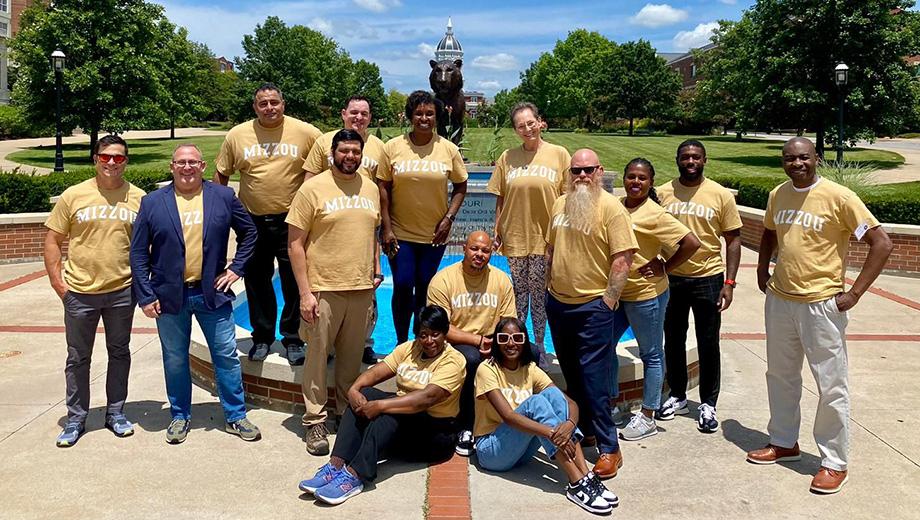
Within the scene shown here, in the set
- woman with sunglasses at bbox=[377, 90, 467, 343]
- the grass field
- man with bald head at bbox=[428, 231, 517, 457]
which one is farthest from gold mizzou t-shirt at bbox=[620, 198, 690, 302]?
the grass field

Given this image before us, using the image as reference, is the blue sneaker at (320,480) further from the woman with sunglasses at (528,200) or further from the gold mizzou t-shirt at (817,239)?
the gold mizzou t-shirt at (817,239)

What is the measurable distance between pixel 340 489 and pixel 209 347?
57.5 inches

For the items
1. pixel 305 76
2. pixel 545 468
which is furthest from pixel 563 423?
pixel 305 76

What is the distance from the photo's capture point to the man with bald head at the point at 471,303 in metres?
4.49

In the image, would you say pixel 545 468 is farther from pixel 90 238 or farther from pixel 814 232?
pixel 90 238

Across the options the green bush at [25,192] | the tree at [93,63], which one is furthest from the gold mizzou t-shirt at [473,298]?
the tree at [93,63]

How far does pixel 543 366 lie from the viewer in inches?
196

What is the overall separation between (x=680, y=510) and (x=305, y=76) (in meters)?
46.0

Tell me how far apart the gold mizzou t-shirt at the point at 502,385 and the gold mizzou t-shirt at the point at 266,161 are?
1.99 metres

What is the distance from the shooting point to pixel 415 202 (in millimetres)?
4977

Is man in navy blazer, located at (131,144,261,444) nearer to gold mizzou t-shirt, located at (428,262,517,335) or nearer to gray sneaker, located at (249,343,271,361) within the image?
gray sneaker, located at (249,343,271,361)

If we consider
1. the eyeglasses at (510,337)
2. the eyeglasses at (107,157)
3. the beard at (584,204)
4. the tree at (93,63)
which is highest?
the tree at (93,63)

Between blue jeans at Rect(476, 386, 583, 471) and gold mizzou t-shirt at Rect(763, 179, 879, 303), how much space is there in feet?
5.14

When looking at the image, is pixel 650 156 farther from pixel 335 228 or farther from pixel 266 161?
pixel 335 228
